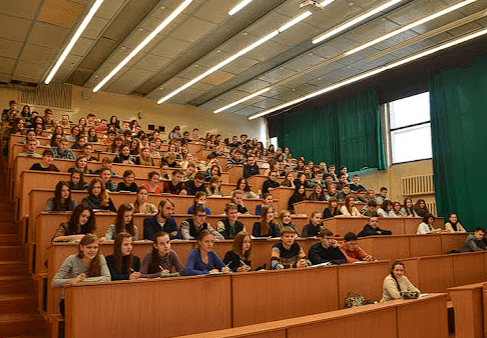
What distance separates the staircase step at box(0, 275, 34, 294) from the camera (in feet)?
14.2

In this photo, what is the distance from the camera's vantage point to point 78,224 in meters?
4.15

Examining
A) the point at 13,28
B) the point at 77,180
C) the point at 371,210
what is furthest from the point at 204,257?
the point at 13,28

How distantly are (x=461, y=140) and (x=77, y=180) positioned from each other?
8.02 meters

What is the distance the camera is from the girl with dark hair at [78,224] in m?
4.10

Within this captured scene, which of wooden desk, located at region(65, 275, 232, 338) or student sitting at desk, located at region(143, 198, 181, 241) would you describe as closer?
wooden desk, located at region(65, 275, 232, 338)

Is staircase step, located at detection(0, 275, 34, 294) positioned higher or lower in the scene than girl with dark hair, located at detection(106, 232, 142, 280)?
lower

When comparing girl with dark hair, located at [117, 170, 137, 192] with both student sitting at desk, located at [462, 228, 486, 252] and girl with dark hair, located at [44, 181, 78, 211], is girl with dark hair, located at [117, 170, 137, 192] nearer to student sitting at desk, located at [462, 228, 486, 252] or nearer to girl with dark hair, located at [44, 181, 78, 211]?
girl with dark hair, located at [44, 181, 78, 211]

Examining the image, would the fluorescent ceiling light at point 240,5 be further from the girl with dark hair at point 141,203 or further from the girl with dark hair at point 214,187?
the girl with dark hair at point 141,203

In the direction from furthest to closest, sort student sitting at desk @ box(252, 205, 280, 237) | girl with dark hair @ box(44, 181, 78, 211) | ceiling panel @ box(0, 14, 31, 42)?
ceiling panel @ box(0, 14, 31, 42) → student sitting at desk @ box(252, 205, 280, 237) → girl with dark hair @ box(44, 181, 78, 211)

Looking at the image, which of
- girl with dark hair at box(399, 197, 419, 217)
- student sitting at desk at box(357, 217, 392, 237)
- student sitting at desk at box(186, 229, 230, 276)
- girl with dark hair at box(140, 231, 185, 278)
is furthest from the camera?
girl with dark hair at box(399, 197, 419, 217)

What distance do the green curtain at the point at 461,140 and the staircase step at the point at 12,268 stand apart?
27.3 ft

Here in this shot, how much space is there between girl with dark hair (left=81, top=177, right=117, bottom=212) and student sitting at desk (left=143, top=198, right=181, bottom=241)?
59cm

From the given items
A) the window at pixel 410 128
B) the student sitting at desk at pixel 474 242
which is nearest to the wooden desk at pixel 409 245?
the student sitting at desk at pixel 474 242

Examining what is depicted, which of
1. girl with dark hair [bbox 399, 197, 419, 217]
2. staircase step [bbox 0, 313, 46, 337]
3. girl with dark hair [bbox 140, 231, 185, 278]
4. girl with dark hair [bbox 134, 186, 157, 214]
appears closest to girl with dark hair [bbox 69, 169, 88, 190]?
girl with dark hair [bbox 134, 186, 157, 214]
